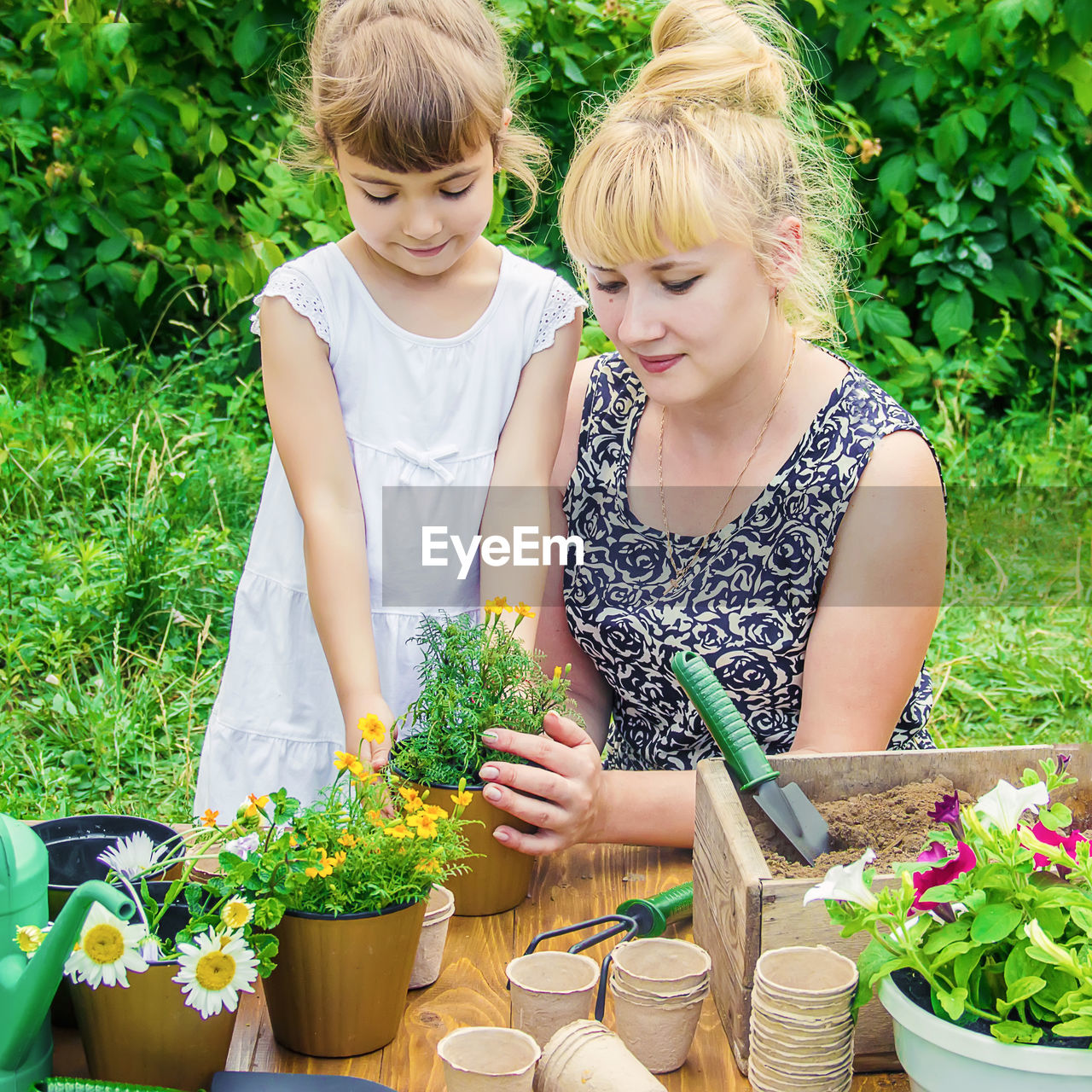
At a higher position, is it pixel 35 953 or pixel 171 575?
pixel 35 953

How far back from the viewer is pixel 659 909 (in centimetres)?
114

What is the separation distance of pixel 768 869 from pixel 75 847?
57 centimetres

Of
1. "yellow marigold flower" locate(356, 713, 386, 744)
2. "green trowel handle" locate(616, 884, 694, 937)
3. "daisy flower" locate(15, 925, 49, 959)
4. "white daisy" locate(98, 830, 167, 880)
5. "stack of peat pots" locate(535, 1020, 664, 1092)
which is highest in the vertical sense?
"yellow marigold flower" locate(356, 713, 386, 744)

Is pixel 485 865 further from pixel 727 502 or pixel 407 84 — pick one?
pixel 407 84

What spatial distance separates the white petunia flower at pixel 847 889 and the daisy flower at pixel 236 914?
40 centimetres

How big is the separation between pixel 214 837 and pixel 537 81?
9.63 feet

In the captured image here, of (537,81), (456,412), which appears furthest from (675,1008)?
(537,81)

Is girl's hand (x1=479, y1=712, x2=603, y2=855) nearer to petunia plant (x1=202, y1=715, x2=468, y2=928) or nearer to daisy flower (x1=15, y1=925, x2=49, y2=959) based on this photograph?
petunia plant (x1=202, y1=715, x2=468, y2=928)

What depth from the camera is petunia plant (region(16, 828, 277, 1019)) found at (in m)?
0.85

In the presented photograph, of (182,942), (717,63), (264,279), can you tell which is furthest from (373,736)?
(264,279)

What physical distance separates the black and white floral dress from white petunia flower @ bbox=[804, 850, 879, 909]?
0.73 metres

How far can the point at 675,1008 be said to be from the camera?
963mm

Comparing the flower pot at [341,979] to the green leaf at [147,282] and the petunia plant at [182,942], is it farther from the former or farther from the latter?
the green leaf at [147,282]


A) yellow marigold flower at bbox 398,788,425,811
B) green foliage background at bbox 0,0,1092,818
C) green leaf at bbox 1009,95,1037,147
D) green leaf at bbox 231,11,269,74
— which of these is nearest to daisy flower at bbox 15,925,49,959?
yellow marigold flower at bbox 398,788,425,811
